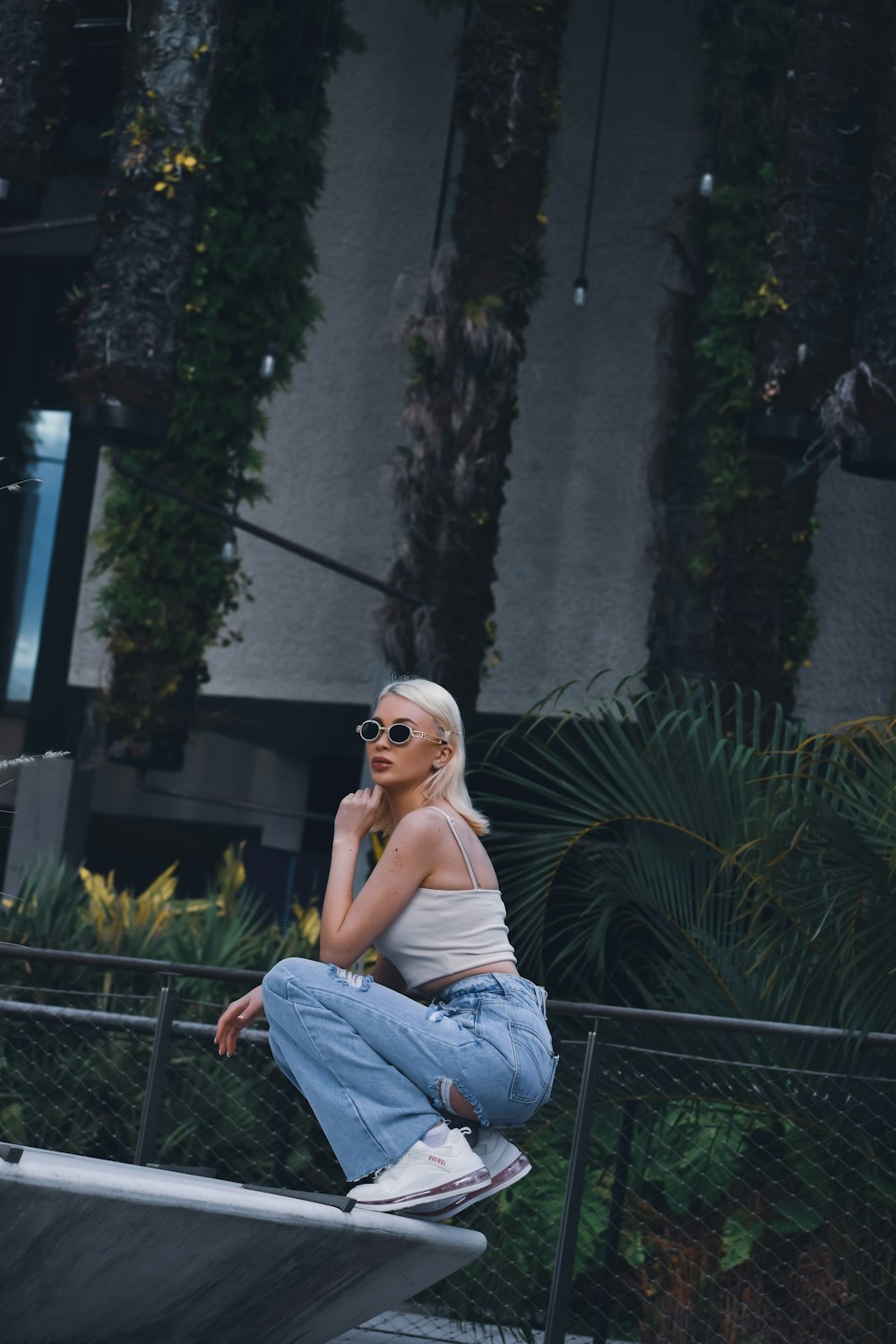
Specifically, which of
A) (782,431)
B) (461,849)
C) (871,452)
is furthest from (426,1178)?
(782,431)

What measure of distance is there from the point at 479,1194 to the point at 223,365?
6350mm

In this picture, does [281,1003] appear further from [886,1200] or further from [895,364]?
[895,364]

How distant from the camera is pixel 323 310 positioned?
10.4 meters

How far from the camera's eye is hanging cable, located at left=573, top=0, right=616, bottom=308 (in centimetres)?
923

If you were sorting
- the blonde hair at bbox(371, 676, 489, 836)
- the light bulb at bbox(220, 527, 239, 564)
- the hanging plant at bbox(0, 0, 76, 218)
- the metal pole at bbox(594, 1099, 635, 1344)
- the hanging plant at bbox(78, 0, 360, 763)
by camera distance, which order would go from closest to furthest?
the blonde hair at bbox(371, 676, 489, 836) → the metal pole at bbox(594, 1099, 635, 1344) → the hanging plant at bbox(0, 0, 76, 218) → the hanging plant at bbox(78, 0, 360, 763) → the light bulb at bbox(220, 527, 239, 564)

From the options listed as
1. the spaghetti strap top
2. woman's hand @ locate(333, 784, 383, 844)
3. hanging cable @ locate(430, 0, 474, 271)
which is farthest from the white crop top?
hanging cable @ locate(430, 0, 474, 271)

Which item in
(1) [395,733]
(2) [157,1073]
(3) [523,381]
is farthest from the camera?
(3) [523,381]

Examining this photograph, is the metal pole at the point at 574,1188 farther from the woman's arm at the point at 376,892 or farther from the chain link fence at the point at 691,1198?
the woman's arm at the point at 376,892

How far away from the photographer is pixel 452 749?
3.59 metres

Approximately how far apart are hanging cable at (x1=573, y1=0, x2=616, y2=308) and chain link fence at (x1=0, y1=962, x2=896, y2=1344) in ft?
16.1

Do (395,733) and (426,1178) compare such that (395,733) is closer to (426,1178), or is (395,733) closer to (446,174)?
(426,1178)

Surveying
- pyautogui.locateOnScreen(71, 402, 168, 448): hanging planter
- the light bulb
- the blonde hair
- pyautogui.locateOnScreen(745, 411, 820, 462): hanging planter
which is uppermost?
pyautogui.locateOnScreen(745, 411, 820, 462): hanging planter

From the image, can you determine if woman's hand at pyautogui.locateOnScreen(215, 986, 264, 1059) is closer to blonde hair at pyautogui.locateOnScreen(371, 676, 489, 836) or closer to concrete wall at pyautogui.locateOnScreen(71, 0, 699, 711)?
blonde hair at pyautogui.locateOnScreen(371, 676, 489, 836)

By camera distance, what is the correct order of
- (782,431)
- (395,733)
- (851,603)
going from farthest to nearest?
(851,603)
(782,431)
(395,733)
